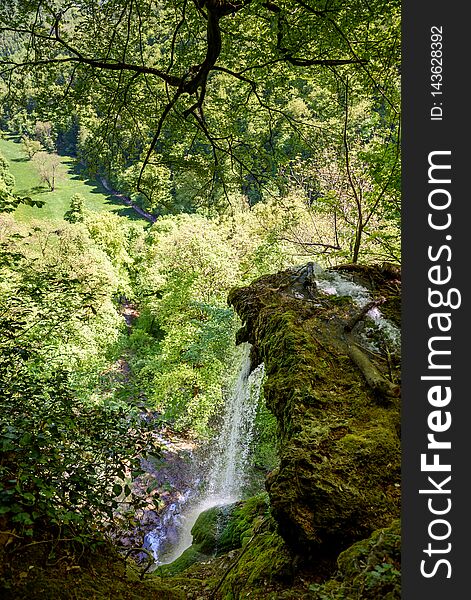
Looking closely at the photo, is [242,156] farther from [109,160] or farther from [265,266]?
[265,266]

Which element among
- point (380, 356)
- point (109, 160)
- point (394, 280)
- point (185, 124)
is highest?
point (185, 124)

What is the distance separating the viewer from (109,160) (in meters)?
5.46

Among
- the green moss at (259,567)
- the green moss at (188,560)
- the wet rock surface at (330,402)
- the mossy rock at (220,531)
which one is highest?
the wet rock surface at (330,402)

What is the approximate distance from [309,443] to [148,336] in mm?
20131

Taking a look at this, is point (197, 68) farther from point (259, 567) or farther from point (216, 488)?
point (216, 488)

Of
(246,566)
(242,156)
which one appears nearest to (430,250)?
(246,566)

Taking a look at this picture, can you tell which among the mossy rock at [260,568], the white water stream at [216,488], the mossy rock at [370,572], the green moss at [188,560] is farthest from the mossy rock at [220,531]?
the mossy rock at [370,572]

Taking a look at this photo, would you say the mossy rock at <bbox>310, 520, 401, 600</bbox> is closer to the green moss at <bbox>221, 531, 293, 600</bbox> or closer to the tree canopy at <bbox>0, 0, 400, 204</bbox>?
the green moss at <bbox>221, 531, 293, 600</bbox>

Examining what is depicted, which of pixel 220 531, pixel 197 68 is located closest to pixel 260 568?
pixel 197 68

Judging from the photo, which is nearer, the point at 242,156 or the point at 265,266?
the point at 242,156

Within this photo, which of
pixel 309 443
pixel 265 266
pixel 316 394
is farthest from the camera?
pixel 265 266

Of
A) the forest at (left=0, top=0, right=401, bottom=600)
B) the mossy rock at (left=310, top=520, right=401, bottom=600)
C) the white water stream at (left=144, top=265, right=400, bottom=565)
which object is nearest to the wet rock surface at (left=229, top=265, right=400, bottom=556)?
the forest at (left=0, top=0, right=401, bottom=600)

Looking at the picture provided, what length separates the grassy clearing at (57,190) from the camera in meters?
42.5

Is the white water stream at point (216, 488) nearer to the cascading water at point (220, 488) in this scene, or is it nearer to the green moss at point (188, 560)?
the cascading water at point (220, 488)
